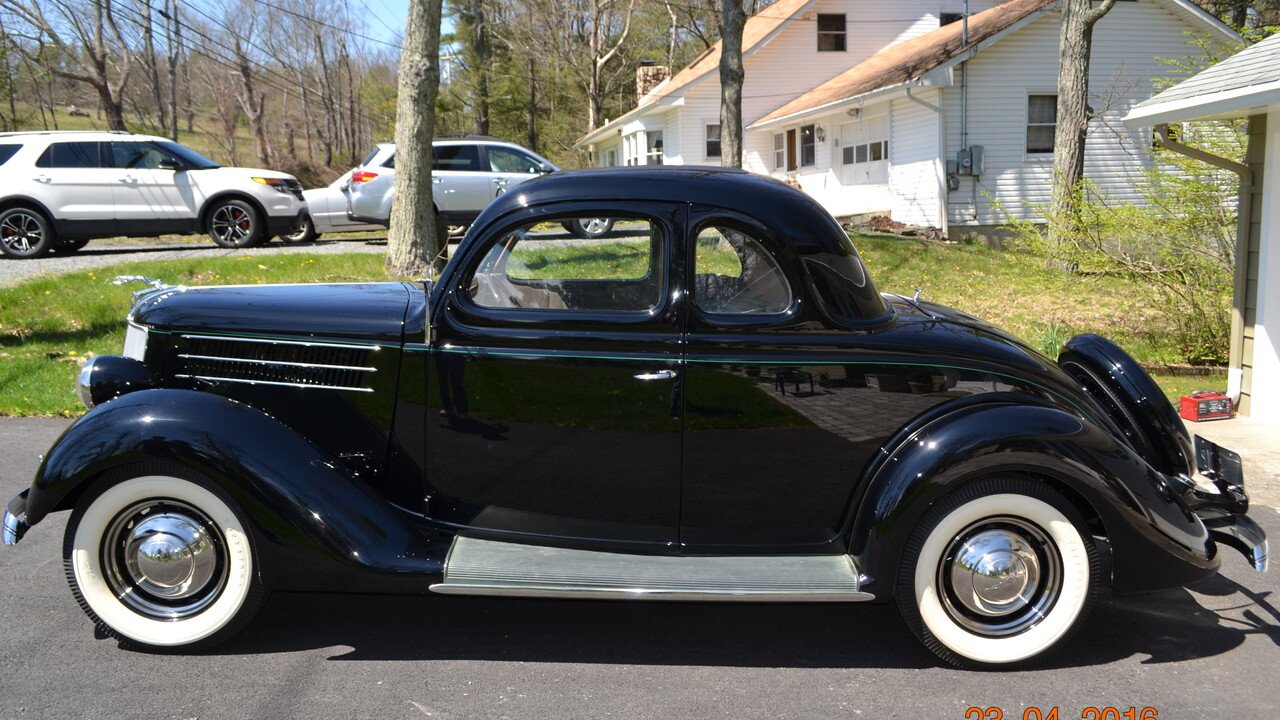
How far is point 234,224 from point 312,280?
3.88m

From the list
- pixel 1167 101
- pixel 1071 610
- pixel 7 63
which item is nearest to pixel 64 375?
pixel 1071 610

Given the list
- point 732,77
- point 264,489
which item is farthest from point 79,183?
point 264,489

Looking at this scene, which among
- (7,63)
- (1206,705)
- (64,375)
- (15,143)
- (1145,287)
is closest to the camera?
(1206,705)

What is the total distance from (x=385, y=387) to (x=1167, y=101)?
6405mm

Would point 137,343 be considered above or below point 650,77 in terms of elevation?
below

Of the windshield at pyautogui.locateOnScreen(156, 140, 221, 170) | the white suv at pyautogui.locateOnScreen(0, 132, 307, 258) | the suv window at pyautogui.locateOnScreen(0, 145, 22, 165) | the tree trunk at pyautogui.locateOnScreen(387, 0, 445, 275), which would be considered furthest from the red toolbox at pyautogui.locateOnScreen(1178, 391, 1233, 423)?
the suv window at pyautogui.locateOnScreen(0, 145, 22, 165)

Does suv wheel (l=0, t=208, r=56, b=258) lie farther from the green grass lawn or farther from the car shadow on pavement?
the car shadow on pavement

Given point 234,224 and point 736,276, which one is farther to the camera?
point 234,224

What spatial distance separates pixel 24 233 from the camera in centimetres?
1341

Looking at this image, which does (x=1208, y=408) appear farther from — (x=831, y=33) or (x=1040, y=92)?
(x=831, y=33)

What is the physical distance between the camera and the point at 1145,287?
30.5 feet

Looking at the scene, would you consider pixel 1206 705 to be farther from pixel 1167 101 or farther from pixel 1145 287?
pixel 1145 287

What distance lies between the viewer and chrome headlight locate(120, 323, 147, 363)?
158 inches

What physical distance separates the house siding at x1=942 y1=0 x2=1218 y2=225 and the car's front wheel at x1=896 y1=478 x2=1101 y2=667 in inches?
642
